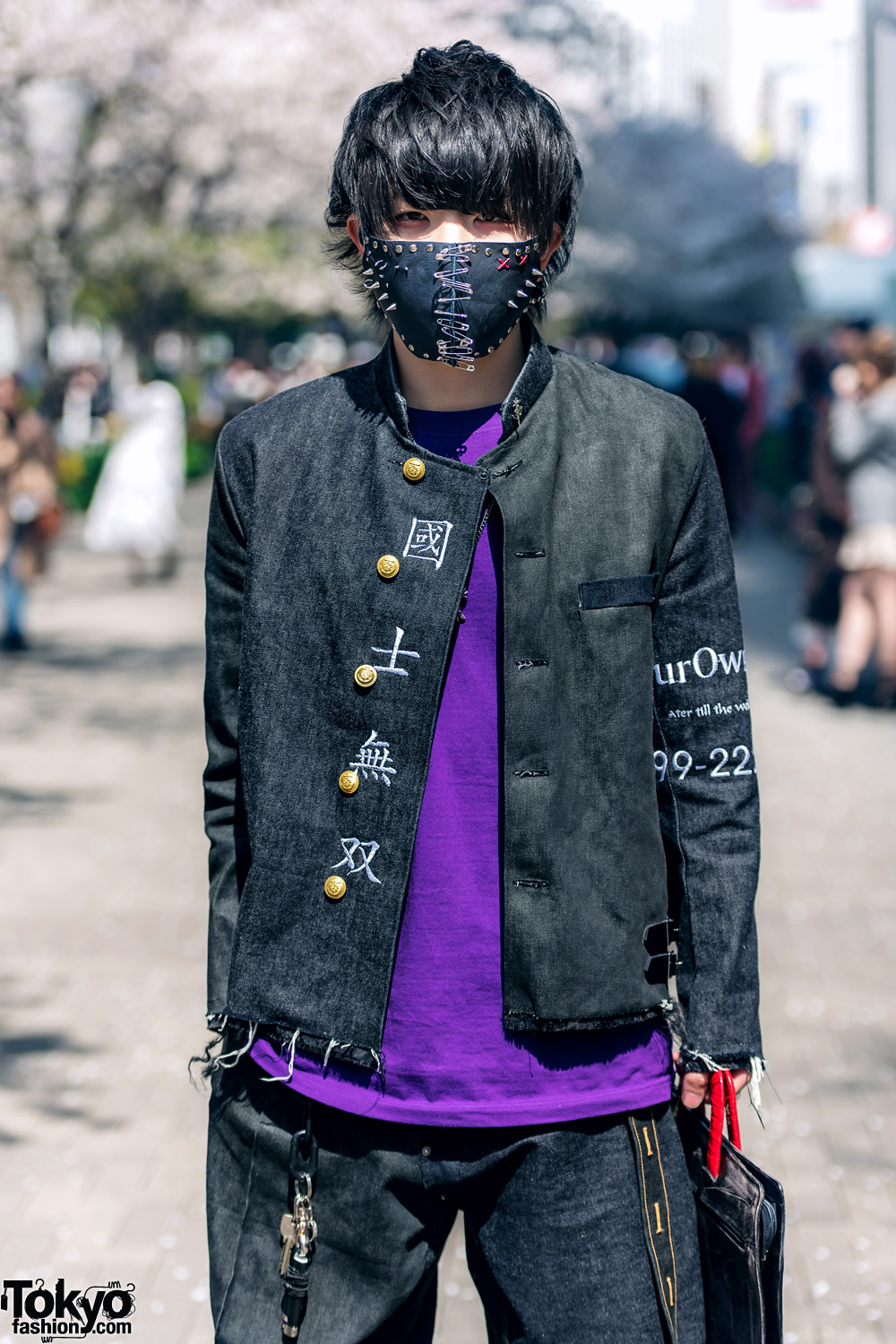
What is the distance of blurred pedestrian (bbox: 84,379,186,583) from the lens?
1324 centimetres

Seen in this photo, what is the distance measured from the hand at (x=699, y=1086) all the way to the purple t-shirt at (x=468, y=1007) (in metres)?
0.02

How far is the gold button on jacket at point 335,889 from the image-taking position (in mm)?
1885

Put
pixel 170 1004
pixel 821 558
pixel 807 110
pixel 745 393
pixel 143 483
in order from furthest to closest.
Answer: pixel 807 110, pixel 745 393, pixel 143 483, pixel 821 558, pixel 170 1004

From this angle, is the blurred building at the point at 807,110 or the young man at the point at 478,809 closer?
the young man at the point at 478,809

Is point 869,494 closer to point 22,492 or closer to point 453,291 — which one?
point 22,492

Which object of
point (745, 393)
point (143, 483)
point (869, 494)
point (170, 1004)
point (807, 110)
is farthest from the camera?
point (807, 110)

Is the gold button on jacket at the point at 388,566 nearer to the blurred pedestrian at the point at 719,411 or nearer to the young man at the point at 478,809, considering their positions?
the young man at the point at 478,809

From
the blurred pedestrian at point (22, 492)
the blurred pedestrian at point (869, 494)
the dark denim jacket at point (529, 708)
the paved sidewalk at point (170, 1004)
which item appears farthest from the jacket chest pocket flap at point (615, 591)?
the blurred pedestrian at point (22, 492)

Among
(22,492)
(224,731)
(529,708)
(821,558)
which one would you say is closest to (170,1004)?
(224,731)

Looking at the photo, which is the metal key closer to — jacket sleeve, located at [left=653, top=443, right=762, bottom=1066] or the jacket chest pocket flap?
jacket sleeve, located at [left=653, top=443, right=762, bottom=1066]

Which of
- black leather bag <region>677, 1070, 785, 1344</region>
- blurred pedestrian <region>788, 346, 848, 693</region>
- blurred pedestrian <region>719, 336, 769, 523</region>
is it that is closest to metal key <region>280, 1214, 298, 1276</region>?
black leather bag <region>677, 1070, 785, 1344</region>

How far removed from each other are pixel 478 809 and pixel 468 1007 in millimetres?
221

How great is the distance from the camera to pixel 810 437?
14.5m

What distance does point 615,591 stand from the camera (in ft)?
6.22
